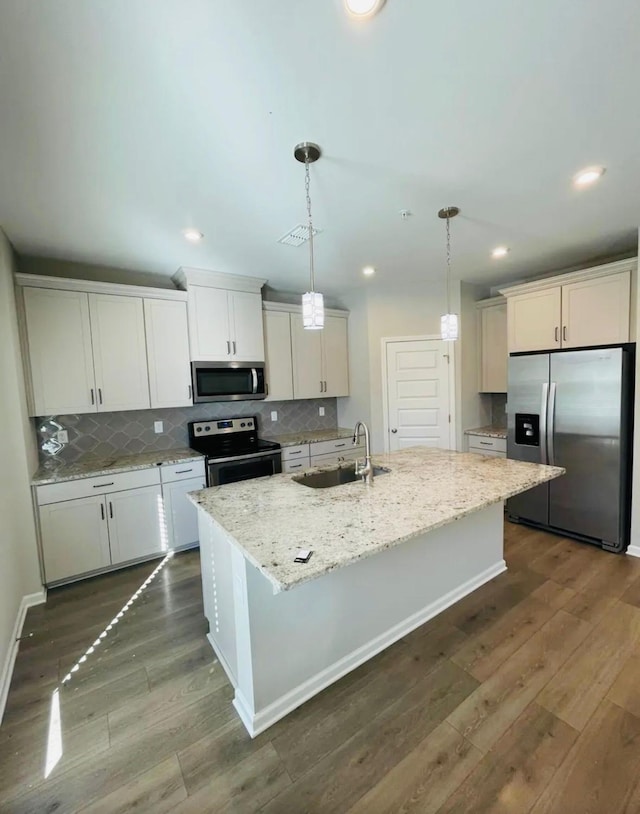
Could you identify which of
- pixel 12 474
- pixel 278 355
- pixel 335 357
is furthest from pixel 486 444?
pixel 12 474

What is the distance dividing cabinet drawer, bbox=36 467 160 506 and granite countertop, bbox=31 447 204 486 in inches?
1.6

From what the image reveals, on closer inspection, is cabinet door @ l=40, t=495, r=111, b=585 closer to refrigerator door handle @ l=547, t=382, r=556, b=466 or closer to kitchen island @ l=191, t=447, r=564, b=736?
kitchen island @ l=191, t=447, r=564, b=736

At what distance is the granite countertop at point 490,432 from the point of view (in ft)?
12.5

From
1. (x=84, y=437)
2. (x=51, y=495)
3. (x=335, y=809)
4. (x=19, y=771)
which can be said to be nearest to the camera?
(x=335, y=809)

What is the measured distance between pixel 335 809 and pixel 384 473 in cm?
156

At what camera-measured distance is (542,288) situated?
130 inches

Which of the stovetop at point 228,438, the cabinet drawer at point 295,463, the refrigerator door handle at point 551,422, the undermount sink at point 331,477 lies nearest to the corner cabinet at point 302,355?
the stovetop at point 228,438

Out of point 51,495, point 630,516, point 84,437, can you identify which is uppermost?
point 84,437

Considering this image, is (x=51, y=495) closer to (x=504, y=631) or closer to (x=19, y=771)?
(x=19, y=771)

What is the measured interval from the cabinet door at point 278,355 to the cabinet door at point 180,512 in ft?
4.33

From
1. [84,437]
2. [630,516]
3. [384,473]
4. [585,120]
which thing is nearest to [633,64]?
[585,120]

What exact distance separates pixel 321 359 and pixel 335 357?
0.73ft

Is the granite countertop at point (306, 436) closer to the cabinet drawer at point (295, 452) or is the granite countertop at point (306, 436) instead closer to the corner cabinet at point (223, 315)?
the cabinet drawer at point (295, 452)

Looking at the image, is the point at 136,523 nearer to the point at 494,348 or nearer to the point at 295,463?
the point at 295,463
